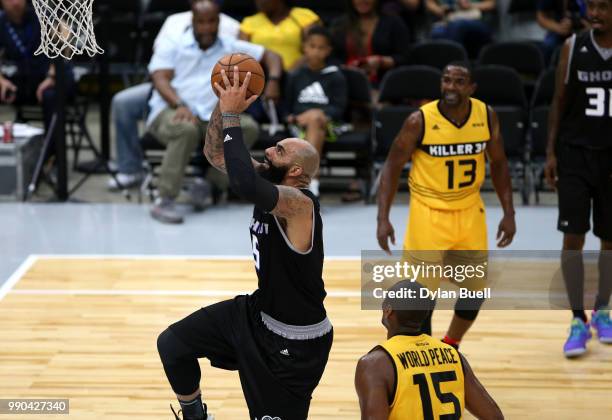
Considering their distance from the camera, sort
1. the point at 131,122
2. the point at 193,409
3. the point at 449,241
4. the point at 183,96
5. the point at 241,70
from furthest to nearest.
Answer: the point at 131,122
the point at 183,96
the point at 449,241
the point at 193,409
the point at 241,70

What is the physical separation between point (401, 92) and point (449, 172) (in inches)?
168

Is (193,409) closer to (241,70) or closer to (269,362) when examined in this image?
(269,362)

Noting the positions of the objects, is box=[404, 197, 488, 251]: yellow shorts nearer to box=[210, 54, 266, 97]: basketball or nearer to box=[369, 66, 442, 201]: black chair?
box=[210, 54, 266, 97]: basketball

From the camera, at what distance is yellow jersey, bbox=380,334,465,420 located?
4.18 metres

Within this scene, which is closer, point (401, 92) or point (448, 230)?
point (448, 230)

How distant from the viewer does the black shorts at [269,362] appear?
4.95 metres

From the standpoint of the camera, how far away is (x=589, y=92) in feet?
22.2

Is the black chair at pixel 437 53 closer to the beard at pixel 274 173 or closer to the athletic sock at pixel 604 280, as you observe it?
the athletic sock at pixel 604 280

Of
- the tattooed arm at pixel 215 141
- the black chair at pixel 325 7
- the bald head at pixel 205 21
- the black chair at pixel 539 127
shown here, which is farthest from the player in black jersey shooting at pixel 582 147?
the black chair at pixel 325 7

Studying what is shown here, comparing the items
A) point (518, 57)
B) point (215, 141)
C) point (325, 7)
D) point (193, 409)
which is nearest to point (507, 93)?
point (518, 57)

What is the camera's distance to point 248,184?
4.55m

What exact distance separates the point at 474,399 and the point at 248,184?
1.23 m

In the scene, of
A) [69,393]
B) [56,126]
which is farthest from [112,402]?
[56,126]

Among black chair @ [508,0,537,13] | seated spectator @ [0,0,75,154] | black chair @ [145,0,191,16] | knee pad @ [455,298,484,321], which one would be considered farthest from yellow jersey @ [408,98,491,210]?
black chair @ [145,0,191,16]
